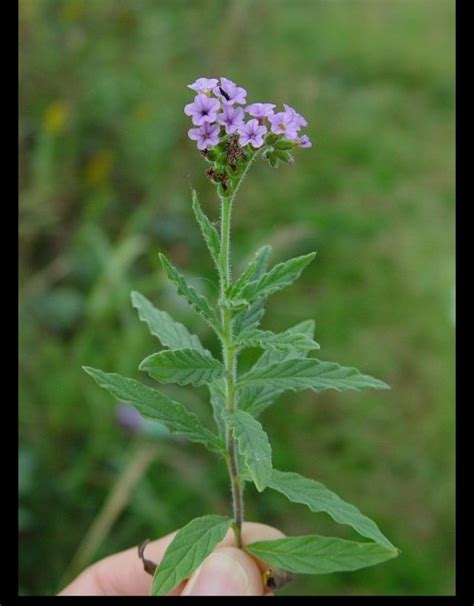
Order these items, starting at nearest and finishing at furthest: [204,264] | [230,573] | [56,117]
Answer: [230,573] → [56,117] → [204,264]

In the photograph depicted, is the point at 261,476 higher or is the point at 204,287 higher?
the point at 204,287

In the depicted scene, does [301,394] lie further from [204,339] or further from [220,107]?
[220,107]

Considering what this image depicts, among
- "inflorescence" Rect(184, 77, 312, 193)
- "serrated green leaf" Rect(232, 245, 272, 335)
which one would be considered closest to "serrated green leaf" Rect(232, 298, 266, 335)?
"serrated green leaf" Rect(232, 245, 272, 335)

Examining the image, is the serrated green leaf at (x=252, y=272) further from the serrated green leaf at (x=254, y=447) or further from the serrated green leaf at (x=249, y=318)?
the serrated green leaf at (x=254, y=447)

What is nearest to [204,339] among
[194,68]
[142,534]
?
[142,534]

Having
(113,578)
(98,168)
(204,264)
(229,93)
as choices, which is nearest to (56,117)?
(98,168)

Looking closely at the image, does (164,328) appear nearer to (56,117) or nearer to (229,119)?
(229,119)

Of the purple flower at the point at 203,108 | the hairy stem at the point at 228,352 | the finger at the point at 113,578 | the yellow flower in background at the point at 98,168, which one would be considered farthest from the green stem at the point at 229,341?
the yellow flower in background at the point at 98,168
